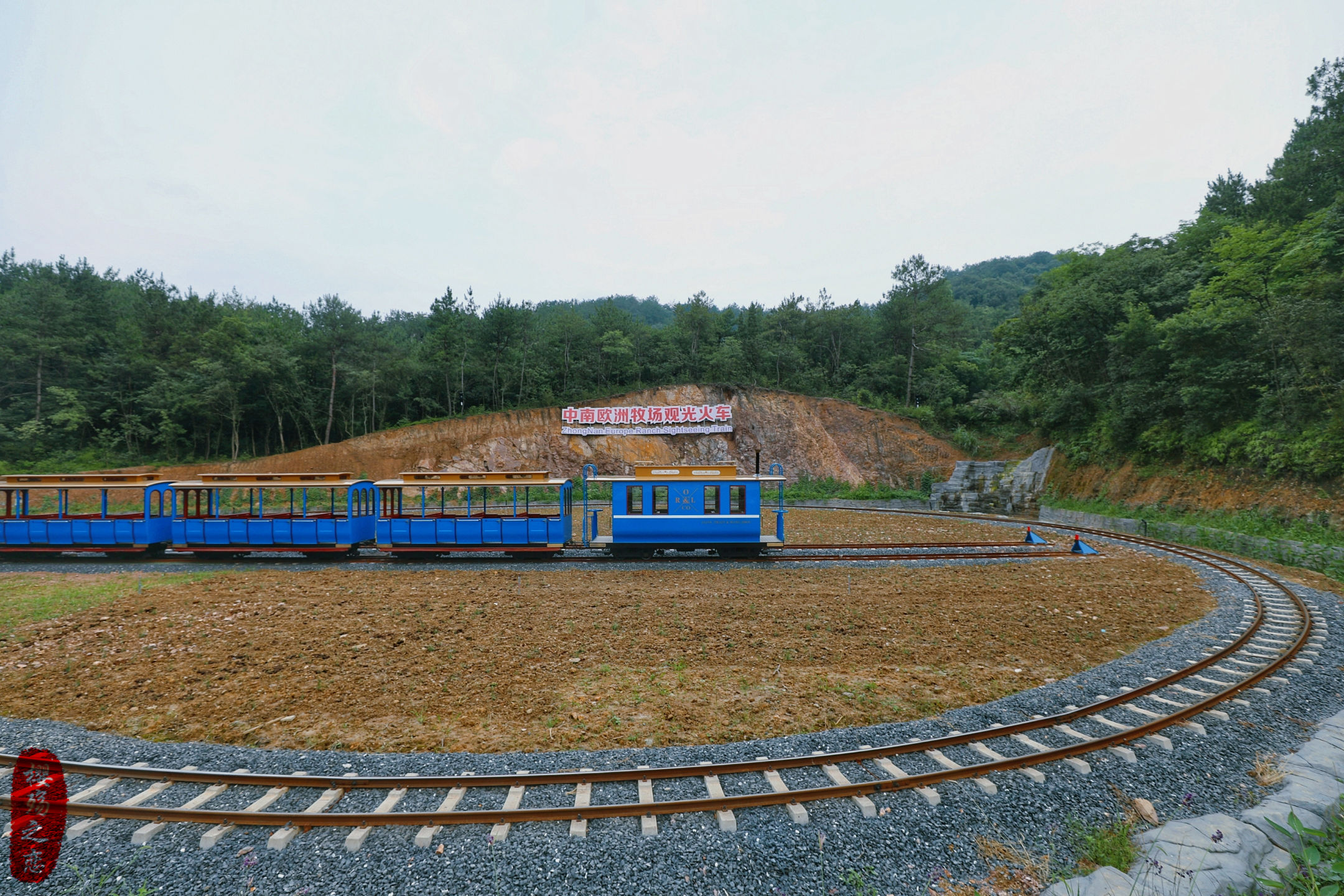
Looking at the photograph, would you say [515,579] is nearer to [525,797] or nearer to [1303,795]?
[525,797]

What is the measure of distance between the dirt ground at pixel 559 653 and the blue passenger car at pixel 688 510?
88.0 inches

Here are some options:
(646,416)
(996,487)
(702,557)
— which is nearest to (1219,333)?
(996,487)

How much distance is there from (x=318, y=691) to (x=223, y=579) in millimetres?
10468

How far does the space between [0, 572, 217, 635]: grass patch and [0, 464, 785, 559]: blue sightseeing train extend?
2.11 meters

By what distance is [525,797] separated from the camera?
535 cm

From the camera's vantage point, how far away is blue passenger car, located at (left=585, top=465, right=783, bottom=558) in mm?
17250

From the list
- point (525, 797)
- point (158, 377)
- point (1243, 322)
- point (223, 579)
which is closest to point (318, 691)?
point (525, 797)

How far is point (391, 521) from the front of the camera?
17828mm

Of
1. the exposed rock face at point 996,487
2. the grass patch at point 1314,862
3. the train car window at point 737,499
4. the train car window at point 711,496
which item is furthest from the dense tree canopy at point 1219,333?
the grass patch at point 1314,862

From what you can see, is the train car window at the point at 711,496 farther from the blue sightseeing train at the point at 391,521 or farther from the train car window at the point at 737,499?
the train car window at the point at 737,499

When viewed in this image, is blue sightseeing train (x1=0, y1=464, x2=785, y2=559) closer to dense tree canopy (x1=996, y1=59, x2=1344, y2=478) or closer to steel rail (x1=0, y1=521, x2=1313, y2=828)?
steel rail (x1=0, y1=521, x2=1313, y2=828)

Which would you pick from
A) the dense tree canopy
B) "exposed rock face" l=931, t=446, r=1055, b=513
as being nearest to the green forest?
the dense tree canopy

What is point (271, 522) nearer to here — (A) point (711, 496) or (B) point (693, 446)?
(A) point (711, 496)

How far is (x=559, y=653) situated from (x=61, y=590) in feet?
48.6
